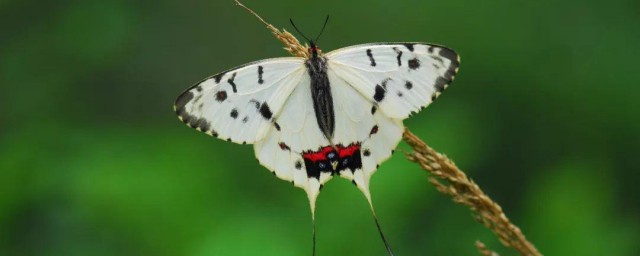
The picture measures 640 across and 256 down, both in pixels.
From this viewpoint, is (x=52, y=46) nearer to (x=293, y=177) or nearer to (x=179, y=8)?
(x=179, y=8)

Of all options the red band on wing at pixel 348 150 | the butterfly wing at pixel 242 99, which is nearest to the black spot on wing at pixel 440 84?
the red band on wing at pixel 348 150

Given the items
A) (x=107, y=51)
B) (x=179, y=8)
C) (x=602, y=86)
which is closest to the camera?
(x=602, y=86)

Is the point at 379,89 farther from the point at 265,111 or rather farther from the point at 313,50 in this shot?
the point at 265,111

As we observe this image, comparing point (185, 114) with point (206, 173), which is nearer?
point (185, 114)

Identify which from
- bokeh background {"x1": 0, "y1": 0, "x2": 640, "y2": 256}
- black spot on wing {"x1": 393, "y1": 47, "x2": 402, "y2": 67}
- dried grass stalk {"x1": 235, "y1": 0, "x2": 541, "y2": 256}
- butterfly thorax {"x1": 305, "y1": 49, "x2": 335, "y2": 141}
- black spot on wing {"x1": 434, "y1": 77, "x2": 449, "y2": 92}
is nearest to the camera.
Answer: dried grass stalk {"x1": 235, "y1": 0, "x2": 541, "y2": 256}

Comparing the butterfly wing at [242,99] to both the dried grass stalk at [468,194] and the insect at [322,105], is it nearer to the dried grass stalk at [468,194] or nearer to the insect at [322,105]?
the insect at [322,105]

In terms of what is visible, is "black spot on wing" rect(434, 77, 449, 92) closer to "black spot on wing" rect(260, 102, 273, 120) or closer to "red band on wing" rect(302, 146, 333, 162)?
"red band on wing" rect(302, 146, 333, 162)

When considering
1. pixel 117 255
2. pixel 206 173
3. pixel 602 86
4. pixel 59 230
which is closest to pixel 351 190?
pixel 206 173

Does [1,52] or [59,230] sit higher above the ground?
[1,52]

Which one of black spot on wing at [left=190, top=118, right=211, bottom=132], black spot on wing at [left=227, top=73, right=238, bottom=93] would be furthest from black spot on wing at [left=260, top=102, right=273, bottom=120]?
black spot on wing at [left=190, top=118, right=211, bottom=132]
